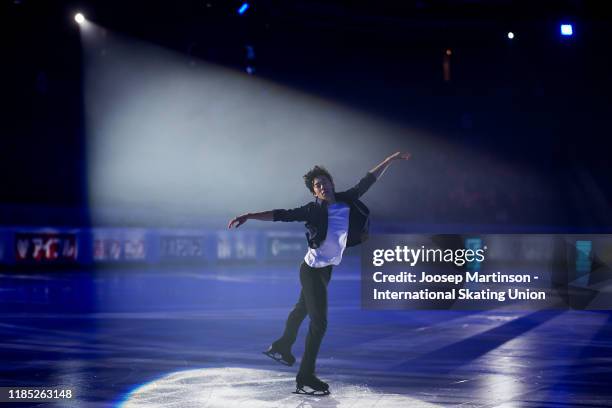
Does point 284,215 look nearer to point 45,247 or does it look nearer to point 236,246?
point 45,247

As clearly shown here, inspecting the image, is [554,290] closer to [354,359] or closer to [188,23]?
[354,359]

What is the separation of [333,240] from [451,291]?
13.0 m

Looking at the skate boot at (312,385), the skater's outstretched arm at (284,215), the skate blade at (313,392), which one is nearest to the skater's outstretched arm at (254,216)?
the skater's outstretched arm at (284,215)

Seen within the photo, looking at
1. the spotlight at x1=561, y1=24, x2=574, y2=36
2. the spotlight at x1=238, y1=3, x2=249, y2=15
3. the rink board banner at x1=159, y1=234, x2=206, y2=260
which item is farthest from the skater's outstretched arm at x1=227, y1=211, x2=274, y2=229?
the rink board banner at x1=159, y1=234, x2=206, y2=260

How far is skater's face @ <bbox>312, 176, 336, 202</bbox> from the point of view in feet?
20.8

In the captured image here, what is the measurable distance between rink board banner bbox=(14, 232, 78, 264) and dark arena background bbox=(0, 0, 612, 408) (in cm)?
6

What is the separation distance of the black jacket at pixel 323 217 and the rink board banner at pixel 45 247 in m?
21.9

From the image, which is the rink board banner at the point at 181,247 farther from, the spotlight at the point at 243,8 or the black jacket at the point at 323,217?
the black jacket at the point at 323,217

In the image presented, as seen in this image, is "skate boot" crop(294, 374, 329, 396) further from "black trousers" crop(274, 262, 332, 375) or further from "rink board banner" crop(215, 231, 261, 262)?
"rink board banner" crop(215, 231, 261, 262)

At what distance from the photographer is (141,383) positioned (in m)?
6.96

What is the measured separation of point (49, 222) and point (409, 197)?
20.2 meters

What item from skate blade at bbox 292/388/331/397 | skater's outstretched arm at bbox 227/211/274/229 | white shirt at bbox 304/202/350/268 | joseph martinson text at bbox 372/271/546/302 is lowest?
joseph martinson text at bbox 372/271/546/302

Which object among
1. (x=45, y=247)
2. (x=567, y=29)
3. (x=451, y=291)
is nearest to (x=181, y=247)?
(x=45, y=247)

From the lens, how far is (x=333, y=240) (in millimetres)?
6285
